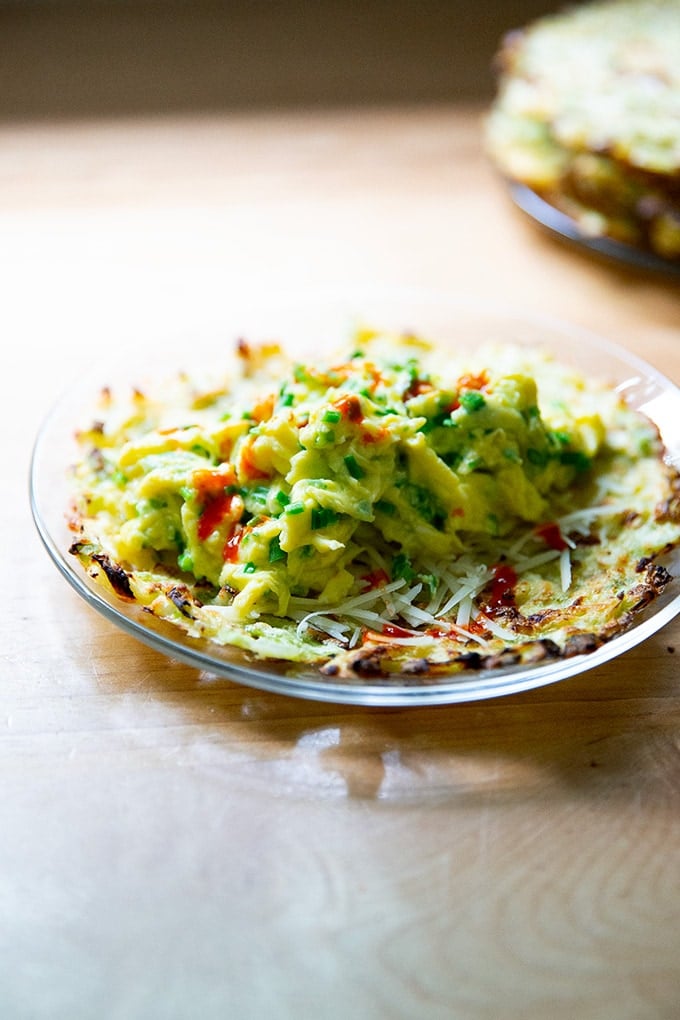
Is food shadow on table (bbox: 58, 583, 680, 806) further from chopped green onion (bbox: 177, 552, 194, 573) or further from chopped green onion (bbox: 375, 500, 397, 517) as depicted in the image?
chopped green onion (bbox: 375, 500, 397, 517)

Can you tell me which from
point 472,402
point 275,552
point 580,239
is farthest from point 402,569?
point 580,239

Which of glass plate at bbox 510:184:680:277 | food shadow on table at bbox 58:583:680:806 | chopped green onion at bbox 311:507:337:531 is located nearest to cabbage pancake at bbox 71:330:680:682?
chopped green onion at bbox 311:507:337:531

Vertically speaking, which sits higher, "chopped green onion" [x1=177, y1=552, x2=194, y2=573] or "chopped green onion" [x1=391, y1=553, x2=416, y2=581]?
"chopped green onion" [x1=391, y1=553, x2=416, y2=581]

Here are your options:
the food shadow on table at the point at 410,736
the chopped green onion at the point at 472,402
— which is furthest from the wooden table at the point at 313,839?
the chopped green onion at the point at 472,402

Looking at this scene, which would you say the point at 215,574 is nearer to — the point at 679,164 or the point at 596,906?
the point at 596,906

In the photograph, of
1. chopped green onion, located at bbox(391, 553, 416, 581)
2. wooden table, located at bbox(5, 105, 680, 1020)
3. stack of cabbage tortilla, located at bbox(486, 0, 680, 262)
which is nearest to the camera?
wooden table, located at bbox(5, 105, 680, 1020)

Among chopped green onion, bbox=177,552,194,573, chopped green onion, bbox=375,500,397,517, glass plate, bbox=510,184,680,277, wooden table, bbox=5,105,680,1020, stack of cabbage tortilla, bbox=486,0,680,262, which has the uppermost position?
stack of cabbage tortilla, bbox=486,0,680,262

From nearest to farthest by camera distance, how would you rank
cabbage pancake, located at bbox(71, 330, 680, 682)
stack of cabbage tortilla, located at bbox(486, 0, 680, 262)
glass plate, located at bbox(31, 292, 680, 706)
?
glass plate, located at bbox(31, 292, 680, 706)
cabbage pancake, located at bbox(71, 330, 680, 682)
stack of cabbage tortilla, located at bbox(486, 0, 680, 262)
